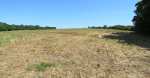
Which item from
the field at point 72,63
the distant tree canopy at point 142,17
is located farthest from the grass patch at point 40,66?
the distant tree canopy at point 142,17

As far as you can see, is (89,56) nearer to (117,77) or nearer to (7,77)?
(117,77)

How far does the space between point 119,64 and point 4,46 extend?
5.61m

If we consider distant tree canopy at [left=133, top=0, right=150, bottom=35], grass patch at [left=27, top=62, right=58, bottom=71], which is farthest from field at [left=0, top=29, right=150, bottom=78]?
distant tree canopy at [left=133, top=0, right=150, bottom=35]

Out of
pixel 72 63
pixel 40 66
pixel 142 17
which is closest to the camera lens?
pixel 40 66

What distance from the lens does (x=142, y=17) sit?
64.5 feet

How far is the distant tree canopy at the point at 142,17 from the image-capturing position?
752 inches

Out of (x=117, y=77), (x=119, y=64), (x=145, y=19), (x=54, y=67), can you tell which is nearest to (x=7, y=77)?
(x=54, y=67)

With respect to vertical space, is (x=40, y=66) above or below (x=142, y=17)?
below

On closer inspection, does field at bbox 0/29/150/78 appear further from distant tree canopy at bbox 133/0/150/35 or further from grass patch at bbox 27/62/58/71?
distant tree canopy at bbox 133/0/150/35

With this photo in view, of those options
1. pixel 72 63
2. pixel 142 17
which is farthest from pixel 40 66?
pixel 142 17

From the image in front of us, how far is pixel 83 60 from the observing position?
961 centimetres

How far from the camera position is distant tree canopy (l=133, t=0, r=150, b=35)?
62.6 feet

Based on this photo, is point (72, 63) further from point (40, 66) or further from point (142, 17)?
point (142, 17)

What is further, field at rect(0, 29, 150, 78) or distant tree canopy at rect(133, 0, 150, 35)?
distant tree canopy at rect(133, 0, 150, 35)
